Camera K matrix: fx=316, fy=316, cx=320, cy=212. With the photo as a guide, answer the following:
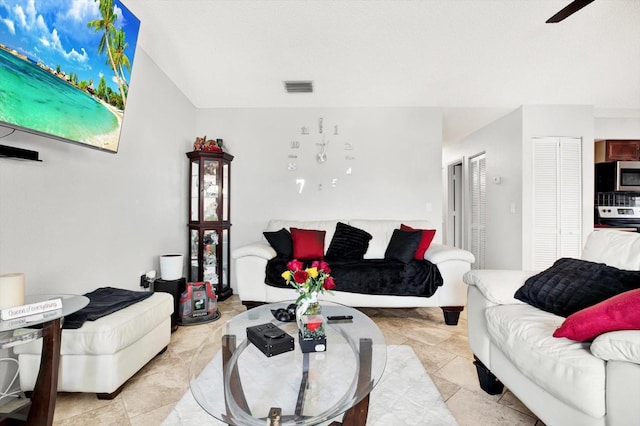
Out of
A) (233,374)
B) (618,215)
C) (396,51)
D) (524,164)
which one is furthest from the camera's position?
(618,215)

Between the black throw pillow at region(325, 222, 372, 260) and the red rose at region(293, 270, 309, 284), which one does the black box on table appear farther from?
the black throw pillow at region(325, 222, 372, 260)

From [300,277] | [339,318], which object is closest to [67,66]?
[300,277]

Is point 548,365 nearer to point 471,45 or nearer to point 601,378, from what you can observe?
point 601,378

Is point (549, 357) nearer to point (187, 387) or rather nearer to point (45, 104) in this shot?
point (187, 387)

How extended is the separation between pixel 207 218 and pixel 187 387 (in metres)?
2.15

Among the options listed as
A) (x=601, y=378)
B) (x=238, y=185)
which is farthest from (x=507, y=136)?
(x=601, y=378)

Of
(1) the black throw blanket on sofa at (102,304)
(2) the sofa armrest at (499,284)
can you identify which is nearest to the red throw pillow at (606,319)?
(2) the sofa armrest at (499,284)

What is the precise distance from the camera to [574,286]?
1.54 metres

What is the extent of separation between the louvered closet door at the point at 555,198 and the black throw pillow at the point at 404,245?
199 cm

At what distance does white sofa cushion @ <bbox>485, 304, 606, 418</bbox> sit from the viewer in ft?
3.58

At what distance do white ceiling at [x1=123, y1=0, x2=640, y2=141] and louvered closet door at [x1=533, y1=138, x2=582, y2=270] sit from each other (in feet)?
2.01

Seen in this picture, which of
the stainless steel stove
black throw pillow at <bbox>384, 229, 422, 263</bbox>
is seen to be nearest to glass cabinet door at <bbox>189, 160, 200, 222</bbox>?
black throw pillow at <bbox>384, 229, 422, 263</bbox>

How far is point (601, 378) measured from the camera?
42.6 inches

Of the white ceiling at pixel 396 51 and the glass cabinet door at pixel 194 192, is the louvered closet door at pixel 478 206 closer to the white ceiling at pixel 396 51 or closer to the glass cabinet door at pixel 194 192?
the white ceiling at pixel 396 51
